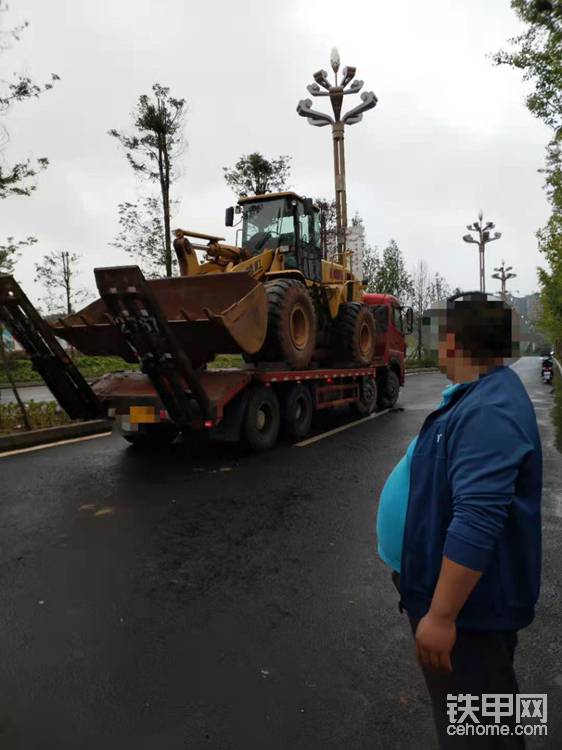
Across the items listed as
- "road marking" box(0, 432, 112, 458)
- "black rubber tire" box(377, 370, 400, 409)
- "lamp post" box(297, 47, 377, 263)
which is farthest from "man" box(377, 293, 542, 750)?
"lamp post" box(297, 47, 377, 263)

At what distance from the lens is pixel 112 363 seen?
28.4m

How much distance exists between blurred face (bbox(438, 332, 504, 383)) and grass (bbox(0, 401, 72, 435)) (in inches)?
314

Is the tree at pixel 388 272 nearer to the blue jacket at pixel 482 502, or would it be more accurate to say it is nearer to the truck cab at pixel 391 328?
the truck cab at pixel 391 328

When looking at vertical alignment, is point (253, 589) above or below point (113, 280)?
below

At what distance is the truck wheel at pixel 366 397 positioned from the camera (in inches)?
443

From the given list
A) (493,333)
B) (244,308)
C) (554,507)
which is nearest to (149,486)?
(244,308)

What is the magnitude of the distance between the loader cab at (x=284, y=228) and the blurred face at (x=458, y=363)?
26.0 feet

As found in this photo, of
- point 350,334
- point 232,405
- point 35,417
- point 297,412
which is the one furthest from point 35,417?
point 350,334

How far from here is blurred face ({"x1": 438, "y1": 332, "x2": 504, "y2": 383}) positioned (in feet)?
5.25

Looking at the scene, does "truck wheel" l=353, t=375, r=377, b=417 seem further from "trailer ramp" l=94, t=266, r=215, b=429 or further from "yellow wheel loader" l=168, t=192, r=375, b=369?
"trailer ramp" l=94, t=266, r=215, b=429

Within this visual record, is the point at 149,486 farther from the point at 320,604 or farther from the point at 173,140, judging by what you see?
the point at 173,140

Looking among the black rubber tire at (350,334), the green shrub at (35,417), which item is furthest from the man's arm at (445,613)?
the black rubber tire at (350,334)

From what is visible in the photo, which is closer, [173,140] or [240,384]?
[240,384]

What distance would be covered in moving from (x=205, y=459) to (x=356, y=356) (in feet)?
14.3
